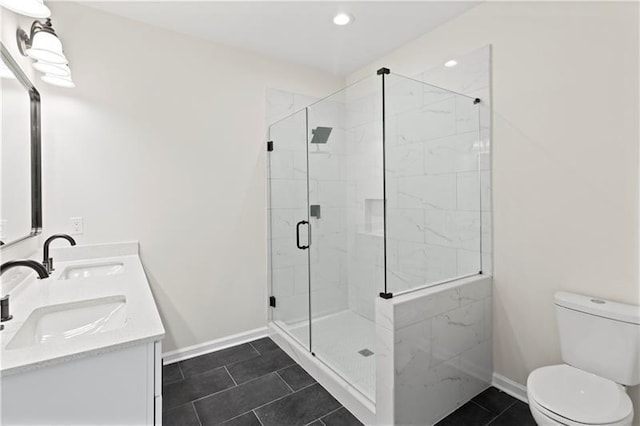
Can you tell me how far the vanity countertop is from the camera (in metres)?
0.86

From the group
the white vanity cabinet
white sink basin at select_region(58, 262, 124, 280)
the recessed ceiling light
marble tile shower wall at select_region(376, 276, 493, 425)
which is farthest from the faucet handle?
the recessed ceiling light

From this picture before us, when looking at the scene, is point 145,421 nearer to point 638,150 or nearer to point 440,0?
point 638,150

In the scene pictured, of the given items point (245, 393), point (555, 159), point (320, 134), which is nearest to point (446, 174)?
point (555, 159)

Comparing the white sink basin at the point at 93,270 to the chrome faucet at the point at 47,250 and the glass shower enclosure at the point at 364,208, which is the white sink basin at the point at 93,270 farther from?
the glass shower enclosure at the point at 364,208

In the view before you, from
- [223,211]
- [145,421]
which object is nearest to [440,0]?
[223,211]

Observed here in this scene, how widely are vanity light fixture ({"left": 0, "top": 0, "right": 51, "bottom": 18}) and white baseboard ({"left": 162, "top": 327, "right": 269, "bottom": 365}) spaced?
88.3 inches

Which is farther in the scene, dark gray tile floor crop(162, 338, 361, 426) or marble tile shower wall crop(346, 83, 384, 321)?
marble tile shower wall crop(346, 83, 384, 321)

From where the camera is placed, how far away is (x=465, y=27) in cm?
221

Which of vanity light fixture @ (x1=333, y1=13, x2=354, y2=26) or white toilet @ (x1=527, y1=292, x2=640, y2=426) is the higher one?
vanity light fixture @ (x1=333, y1=13, x2=354, y2=26)

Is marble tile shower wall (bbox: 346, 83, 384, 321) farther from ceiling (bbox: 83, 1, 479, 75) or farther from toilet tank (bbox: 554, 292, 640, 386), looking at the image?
toilet tank (bbox: 554, 292, 640, 386)

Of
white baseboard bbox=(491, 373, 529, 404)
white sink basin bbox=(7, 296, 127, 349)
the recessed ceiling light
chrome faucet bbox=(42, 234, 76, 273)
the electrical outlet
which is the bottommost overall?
white baseboard bbox=(491, 373, 529, 404)

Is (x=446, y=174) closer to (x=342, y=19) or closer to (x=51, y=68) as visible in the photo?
(x=342, y=19)

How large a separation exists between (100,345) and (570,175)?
2.28 meters

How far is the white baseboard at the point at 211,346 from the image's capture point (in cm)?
244
